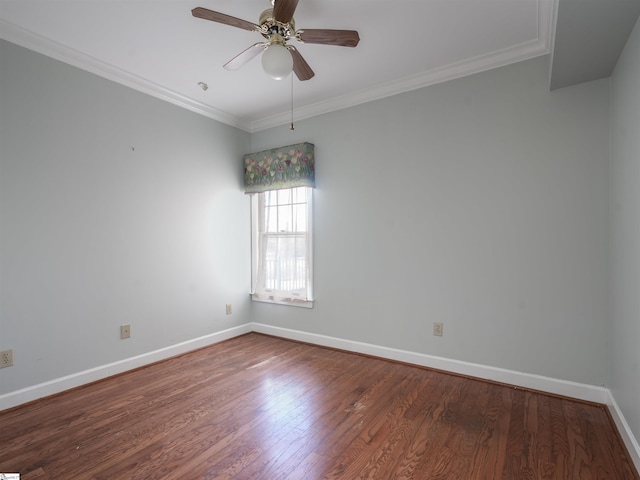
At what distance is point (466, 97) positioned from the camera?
279cm

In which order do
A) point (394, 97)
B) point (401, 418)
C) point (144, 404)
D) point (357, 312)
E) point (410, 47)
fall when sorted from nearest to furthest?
point (401, 418) → point (144, 404) → point (410, 47) → point (394, 97) → point (357, 312)

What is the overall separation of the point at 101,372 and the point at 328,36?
3.08 meters

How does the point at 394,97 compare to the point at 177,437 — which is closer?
the point at 177,437

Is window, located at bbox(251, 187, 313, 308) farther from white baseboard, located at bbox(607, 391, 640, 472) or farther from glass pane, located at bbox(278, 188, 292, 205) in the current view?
white baseboard, located at bbox(607, 391, 640, 472)

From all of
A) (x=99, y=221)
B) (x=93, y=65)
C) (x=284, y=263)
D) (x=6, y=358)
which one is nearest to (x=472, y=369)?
(x=284, y=263)

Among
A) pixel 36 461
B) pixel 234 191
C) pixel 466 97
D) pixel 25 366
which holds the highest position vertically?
pixel 466 97

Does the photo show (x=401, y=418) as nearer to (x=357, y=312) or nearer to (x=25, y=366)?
(x=357, y=312)

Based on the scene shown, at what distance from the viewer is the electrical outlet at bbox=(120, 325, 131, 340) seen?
292 cm

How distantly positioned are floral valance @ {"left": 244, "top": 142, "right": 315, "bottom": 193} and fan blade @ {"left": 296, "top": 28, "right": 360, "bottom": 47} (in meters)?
1.61

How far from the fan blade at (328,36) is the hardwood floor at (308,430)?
7.65 ft

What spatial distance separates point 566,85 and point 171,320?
3891 millimetres

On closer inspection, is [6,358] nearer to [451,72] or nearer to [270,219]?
[270,219]

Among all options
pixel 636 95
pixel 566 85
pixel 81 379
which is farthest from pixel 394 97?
pixel 81 379

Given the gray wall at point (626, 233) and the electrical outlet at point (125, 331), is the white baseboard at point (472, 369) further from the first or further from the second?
the electrical outlet at point (125, 331)
